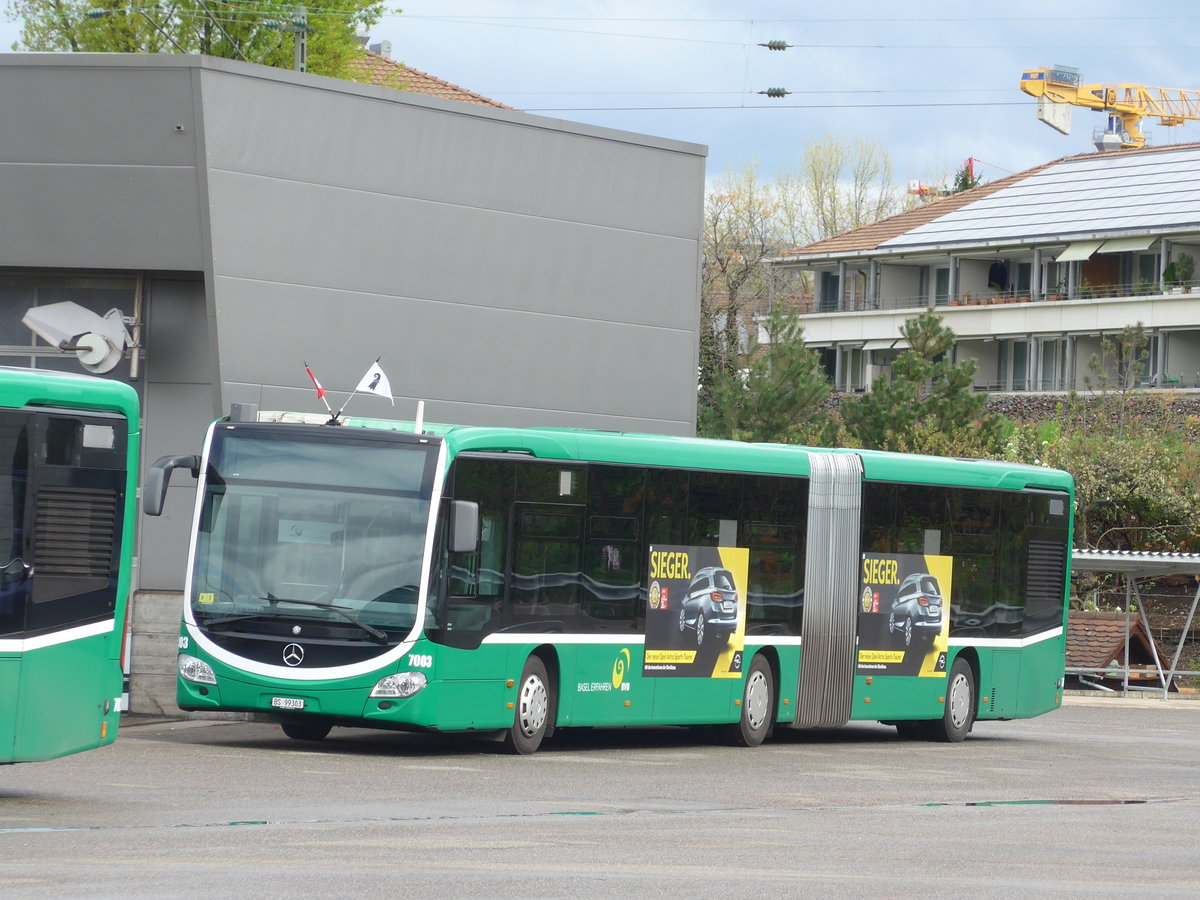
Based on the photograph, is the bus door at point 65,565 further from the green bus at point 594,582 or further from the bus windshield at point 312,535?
the bus windshield at point 312,535

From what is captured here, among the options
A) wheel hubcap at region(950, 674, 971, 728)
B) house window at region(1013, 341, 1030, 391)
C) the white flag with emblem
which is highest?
house window at region(1013, 341, 1030, 391)

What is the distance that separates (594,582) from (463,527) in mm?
2033

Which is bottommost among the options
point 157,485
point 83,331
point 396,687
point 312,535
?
point 396,687

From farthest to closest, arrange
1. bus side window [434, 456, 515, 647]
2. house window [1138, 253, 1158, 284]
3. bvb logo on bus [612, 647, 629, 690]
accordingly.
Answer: house window [1138, 253, 1158, 284], bvb logo on bus [612, 647, 629, 690], bus side window [434, 456, 515, 647]

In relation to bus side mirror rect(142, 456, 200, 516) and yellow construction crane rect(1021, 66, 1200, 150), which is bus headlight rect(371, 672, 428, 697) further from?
yellow construction crane rect(1021, 66, 1200, 150)

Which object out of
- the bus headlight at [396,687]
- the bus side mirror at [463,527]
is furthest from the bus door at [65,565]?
the bus side mirror at [463,527]

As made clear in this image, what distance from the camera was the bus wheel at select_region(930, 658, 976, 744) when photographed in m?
22.2

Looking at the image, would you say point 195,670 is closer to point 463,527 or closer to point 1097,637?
point 463,527

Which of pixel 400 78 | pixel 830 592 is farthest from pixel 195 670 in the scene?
pixel 400 78

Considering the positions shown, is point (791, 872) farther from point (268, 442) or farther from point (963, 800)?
point (268, 442)

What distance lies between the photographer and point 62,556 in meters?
12.4

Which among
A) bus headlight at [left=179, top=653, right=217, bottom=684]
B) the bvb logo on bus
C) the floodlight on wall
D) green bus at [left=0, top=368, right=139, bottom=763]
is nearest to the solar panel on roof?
the floodlight on wall

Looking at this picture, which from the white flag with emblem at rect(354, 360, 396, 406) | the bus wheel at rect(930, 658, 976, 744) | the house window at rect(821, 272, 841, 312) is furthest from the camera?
the house window at rect(821, 272, 841, 312)

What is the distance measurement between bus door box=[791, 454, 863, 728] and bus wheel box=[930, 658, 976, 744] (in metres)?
1.86
